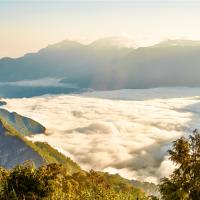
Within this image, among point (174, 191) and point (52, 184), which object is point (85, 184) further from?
point (174, 191)

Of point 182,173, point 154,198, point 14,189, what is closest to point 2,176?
point 14,189

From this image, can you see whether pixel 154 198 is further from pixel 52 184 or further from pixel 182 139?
pixel 52 184

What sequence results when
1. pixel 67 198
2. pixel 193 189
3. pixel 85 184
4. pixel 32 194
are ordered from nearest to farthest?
pixel 193 189, pixel 32 194, pixel 67 198, pixel 85 184

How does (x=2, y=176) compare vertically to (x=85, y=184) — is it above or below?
above

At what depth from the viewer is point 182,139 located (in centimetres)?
5969

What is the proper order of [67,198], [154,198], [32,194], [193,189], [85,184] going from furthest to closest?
[85,184], [67,198], [32,194], [154,198], [193,189]

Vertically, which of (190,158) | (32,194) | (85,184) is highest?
(190,158)

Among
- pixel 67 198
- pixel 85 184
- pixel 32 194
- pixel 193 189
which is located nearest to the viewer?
pixel 193 189

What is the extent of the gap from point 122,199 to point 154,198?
24852 mm

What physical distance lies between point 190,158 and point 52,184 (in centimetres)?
2759

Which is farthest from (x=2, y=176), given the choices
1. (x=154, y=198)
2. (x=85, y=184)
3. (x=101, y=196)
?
(x=85, y=184)

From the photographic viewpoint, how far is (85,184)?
5669 inches

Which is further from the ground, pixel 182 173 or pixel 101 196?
pixel 182 173

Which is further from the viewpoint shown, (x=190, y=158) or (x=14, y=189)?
(x=14, y=189)
